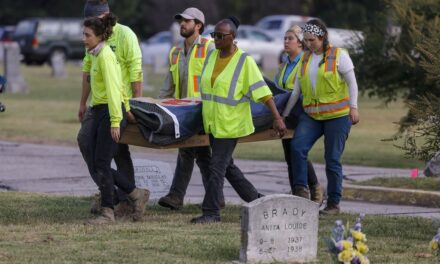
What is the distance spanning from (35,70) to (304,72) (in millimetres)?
36853

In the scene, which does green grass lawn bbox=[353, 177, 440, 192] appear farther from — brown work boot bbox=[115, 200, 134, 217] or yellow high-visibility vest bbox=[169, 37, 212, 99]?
brown work boot bbox=[115, 200, 134, 217]

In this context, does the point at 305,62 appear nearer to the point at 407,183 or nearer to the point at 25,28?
the point at 407,183

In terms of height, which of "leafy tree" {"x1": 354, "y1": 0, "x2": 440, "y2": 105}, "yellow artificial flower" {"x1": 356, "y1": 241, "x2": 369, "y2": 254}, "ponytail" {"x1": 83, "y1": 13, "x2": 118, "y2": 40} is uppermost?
"ponytail" {"x1": 83, "y1": 13, "x2": 118, "y2": 40}

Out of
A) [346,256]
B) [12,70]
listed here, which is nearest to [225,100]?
[346,256]

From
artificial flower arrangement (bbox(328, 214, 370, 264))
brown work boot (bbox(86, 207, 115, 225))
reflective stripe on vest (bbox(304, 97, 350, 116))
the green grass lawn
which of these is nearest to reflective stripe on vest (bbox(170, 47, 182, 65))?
reflective stripe on vest (bbox(304, 97, 350, 116))

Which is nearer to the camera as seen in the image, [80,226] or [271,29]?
[80,226]

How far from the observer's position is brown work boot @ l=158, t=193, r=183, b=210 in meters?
10.6

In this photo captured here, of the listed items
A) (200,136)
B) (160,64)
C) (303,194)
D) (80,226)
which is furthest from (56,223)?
(160,64)

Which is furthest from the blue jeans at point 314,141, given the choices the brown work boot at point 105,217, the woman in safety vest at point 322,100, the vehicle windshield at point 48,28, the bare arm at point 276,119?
the vehicle windshield at point 48,28

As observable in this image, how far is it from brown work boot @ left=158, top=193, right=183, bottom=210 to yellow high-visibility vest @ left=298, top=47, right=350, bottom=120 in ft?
5.07

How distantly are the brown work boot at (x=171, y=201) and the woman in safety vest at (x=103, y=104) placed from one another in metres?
1.17

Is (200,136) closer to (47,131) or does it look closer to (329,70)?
(329,70)

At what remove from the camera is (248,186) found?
10266 mm

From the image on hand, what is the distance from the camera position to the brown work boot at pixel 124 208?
32.1 feet
